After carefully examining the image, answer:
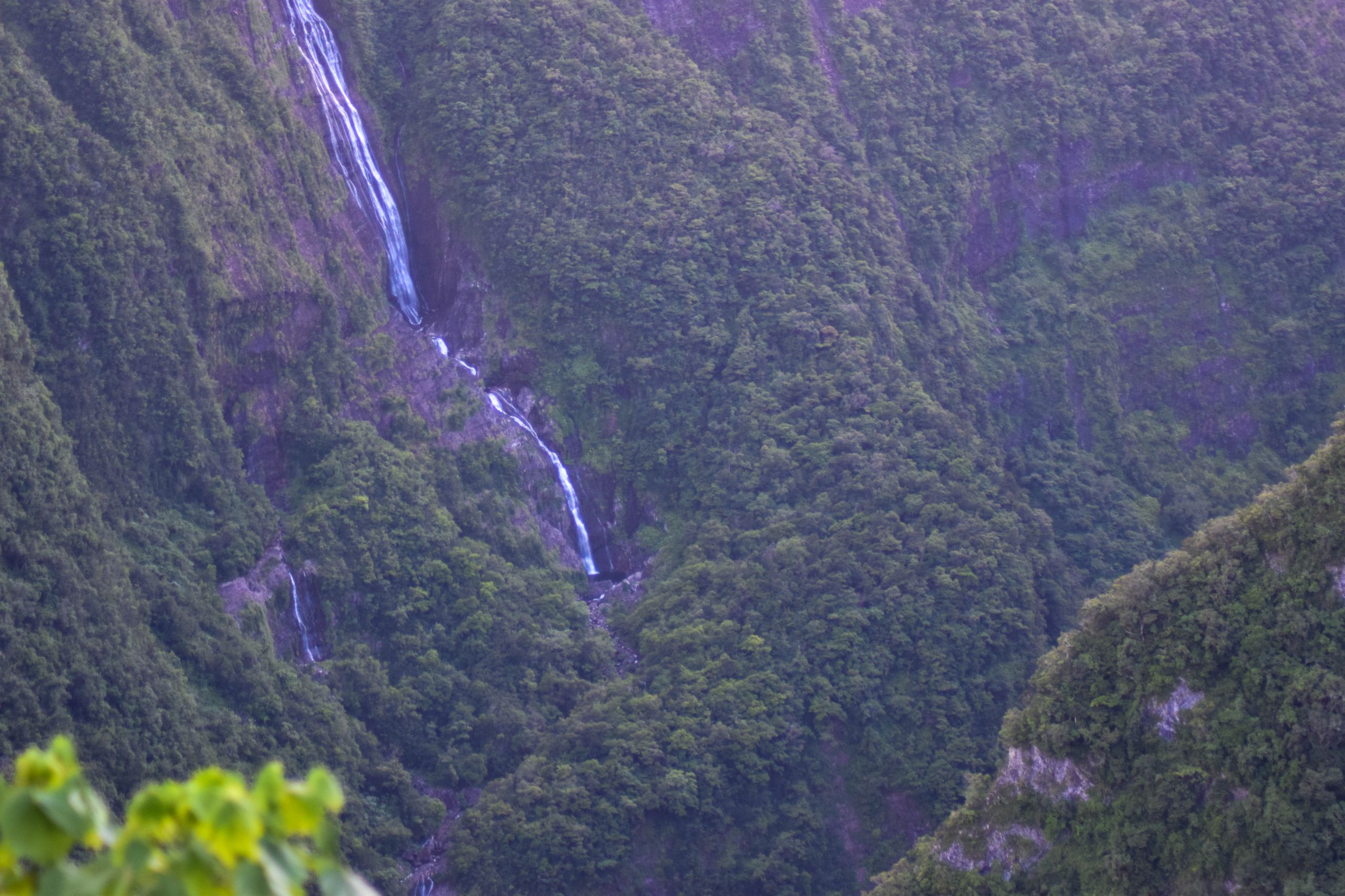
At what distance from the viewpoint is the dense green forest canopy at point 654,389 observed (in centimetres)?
2302

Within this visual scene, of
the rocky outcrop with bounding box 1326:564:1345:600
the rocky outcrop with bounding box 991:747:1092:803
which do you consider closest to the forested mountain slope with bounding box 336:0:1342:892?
the rocky outcrop with bounding box 991:747:1092:803

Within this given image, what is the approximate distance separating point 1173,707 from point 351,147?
2524 cm

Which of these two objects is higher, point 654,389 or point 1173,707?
point 654,389

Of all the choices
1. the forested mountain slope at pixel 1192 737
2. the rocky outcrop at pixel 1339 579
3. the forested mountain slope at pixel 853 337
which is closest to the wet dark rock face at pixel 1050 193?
the forested mountain slope at pixel 853 337

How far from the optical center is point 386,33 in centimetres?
3503

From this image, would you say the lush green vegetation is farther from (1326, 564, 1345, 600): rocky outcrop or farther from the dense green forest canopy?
(1326, 564, 1345, 600): rocky outcrop

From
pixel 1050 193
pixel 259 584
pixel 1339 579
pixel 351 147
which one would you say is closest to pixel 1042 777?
pixel 1339 579

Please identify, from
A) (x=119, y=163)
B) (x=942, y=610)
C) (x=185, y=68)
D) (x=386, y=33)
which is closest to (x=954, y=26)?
(x=386, y=33)

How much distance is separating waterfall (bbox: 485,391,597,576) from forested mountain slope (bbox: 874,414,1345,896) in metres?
13.6

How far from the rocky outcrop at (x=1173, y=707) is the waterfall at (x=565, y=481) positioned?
16290 mm

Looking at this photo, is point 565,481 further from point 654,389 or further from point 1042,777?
point 1042,777

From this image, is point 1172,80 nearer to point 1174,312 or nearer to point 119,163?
point 1174,312

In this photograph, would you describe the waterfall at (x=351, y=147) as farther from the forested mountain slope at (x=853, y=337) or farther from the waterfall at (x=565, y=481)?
the waterfall at (x=565, y=481)

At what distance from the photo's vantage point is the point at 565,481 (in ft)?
103
